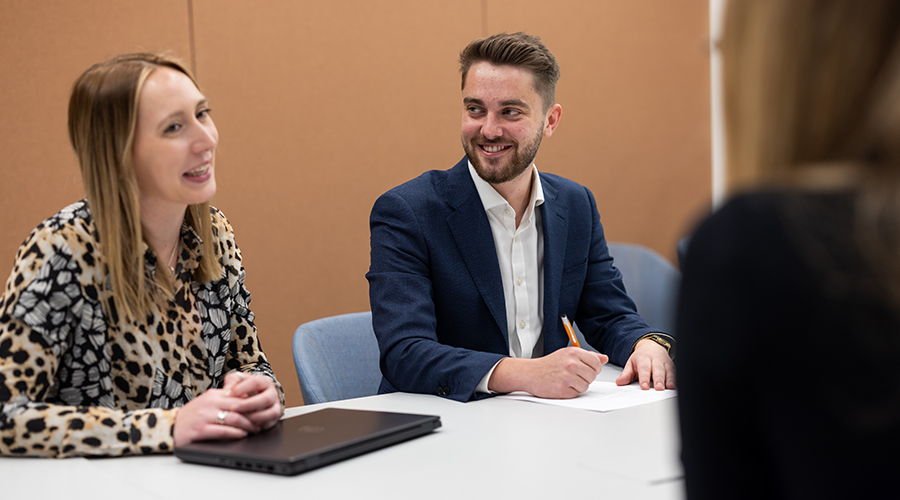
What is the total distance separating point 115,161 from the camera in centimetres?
157

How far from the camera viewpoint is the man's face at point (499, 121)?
230cm

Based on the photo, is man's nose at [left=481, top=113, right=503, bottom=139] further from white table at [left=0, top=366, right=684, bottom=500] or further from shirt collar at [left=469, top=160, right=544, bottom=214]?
white table at [left=0, top=366, right=684, bottom=500]

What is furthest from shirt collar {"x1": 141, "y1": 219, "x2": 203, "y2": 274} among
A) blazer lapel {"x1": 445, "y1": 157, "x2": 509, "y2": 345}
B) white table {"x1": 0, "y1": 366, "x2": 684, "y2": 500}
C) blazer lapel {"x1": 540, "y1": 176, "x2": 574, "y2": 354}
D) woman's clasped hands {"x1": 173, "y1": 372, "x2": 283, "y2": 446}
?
blazer lapel {"x1": 540, "y1": 176, "x2": 574, "y2": 354}

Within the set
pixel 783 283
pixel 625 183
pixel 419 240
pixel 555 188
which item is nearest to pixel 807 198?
pixel 783 283

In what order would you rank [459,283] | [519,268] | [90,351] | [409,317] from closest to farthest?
[90,351], [409,317], [459,283], [519,268]

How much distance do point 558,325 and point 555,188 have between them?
45 cm

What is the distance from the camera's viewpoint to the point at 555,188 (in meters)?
2.43

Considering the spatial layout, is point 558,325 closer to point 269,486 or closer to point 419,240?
point 419,240

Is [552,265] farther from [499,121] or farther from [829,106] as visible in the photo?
[829,106]

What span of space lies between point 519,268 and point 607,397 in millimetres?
623

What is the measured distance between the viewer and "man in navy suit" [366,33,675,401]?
2.02m

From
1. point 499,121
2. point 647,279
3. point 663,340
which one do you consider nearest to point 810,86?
point 663,340

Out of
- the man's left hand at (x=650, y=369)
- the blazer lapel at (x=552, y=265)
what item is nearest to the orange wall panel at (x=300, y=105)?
the blazer lapel at (x=552, y=265)

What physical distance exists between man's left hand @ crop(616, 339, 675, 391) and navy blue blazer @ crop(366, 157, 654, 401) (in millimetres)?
225
